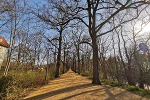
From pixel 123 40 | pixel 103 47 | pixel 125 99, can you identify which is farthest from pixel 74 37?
pixel 125 99

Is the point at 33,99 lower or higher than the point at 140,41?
lower

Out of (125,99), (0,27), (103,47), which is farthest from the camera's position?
(103,47)

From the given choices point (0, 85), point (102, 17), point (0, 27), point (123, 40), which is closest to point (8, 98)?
point (0, 85)

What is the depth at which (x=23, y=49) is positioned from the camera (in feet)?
45.6

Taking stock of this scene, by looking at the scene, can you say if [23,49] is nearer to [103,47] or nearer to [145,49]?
[103,47]

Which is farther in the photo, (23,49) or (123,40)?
(123,40)

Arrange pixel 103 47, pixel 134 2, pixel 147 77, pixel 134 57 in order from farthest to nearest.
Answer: pixel 103 47, pixel 134 57, pixel 147 77, pixel 134 2

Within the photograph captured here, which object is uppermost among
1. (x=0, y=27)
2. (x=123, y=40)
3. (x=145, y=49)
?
(x=123, y=40)

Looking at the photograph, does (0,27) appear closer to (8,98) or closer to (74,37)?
(8,98)

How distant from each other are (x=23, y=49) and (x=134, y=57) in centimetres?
2112

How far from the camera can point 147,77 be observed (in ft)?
44.6

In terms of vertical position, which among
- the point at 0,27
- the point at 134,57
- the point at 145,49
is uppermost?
the point at 0,27

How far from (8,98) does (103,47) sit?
63.0 ft

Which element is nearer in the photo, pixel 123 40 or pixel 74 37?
pixel 123 40
